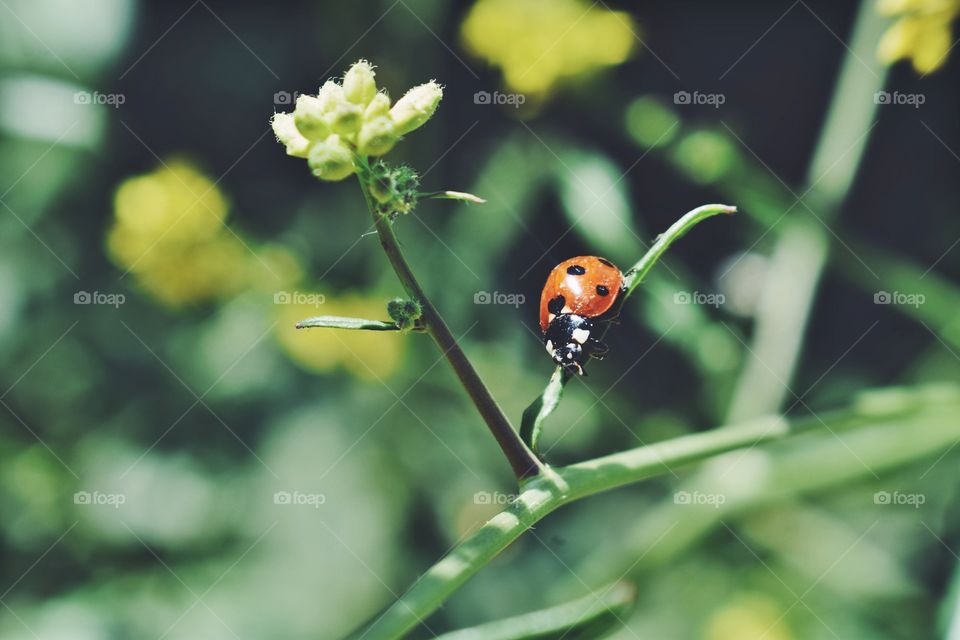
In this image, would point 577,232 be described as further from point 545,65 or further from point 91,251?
point 91,251

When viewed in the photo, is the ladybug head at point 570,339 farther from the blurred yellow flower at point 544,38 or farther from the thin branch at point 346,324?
Answer: the blurred yellow flower at point 544,38

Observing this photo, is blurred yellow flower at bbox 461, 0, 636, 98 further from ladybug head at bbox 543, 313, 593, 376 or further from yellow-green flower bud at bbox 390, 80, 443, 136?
yellow-green flower bud at bbox 390, 80, 443, 136

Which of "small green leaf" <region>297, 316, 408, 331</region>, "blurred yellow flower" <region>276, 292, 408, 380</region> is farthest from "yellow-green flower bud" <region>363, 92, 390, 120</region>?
"blurred yellow flower" <region>276, 292, 408, 380</region>

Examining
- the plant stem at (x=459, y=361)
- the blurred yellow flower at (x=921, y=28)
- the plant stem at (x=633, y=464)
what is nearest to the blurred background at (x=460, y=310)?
the plant stem at (x=633, y=464)

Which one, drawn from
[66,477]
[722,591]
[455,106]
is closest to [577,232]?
[455,106]

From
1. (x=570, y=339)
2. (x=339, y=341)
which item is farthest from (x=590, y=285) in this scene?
(x=339, y=341)
